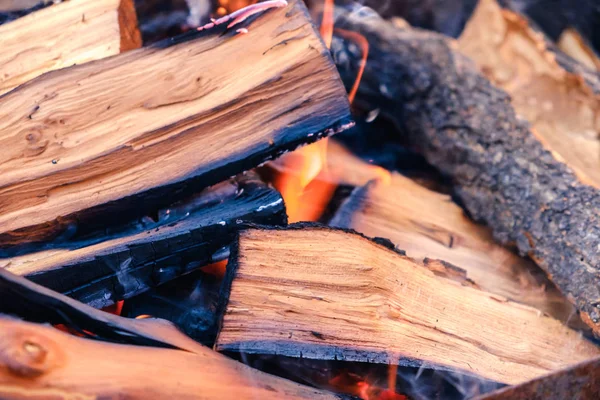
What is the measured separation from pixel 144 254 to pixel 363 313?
1.64 feet

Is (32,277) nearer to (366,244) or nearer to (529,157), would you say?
(366,244)

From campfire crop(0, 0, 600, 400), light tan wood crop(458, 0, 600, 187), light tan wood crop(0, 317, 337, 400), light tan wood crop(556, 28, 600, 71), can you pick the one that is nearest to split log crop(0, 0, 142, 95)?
campfire crop(0, 0, 600, 400)

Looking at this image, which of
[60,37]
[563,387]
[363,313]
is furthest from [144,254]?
[563,387]

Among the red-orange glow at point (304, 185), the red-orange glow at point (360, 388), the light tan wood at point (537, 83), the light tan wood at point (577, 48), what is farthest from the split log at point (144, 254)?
the light tan wood at point (577, 48)

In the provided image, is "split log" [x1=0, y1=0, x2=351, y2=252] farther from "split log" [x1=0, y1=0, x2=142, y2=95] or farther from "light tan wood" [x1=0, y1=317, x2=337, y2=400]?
"light tan wood" [x1=0, y1=317, x2=337, y2=400]

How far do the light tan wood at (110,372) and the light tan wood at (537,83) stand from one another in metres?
1.37

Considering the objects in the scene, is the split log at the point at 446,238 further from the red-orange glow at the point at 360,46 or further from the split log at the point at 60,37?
the split log at the point at 60,37

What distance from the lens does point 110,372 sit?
0.94 metres

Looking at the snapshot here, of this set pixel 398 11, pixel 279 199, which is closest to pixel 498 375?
pixel 279 199

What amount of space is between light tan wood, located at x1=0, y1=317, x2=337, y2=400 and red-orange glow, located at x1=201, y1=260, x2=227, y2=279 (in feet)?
1.09

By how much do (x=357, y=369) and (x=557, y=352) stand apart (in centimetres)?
50

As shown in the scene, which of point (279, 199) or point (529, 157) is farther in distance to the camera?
point (529, 157)

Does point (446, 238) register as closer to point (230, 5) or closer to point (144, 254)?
point (144, 254)

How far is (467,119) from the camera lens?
5.76ft
